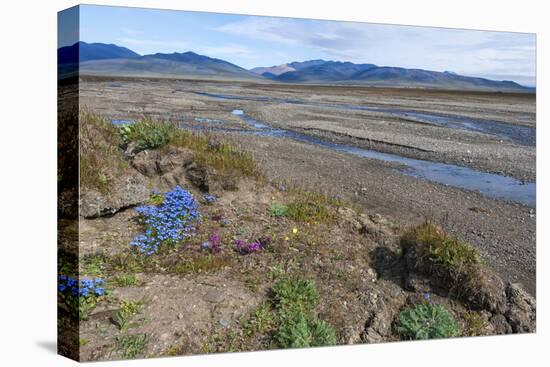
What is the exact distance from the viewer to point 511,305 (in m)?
9.01

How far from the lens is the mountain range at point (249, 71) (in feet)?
24.0

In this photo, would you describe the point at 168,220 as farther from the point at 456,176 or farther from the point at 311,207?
the point at 456,176

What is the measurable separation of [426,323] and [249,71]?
4114 mm

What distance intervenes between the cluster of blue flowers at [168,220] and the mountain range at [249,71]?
1599 millimetres

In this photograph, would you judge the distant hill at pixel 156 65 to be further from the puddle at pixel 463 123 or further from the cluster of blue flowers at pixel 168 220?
the cluster of blue flowers at pixel 168 220

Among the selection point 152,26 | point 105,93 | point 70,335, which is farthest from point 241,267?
point 152,26

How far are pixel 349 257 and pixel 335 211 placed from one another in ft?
2.36

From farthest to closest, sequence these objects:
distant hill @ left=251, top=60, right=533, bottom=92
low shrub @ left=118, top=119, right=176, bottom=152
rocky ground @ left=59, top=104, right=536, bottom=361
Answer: distant hill @ left=251, top=60, right=533, bottom=92, low shrub @ left=118, top=119, right=176, bottom=152, rocky ground @ left=59, top=104, right=536, bottom=361

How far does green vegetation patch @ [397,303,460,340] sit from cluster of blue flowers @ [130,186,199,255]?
3033 mm

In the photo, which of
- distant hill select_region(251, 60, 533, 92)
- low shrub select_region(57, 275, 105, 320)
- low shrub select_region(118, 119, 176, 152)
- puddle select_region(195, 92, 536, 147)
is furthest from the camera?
puddle select_region(195, 92, 536, 147)

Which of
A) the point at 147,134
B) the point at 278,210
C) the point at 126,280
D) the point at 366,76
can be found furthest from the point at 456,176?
the point at 126,280

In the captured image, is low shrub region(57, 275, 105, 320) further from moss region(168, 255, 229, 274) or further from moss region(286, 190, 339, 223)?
moss region(286, 190, 339, 223)

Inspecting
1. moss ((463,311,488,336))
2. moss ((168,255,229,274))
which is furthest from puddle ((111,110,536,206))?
moss ((168,255,229,274))

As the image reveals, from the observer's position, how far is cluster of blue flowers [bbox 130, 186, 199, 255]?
25.6 feet
